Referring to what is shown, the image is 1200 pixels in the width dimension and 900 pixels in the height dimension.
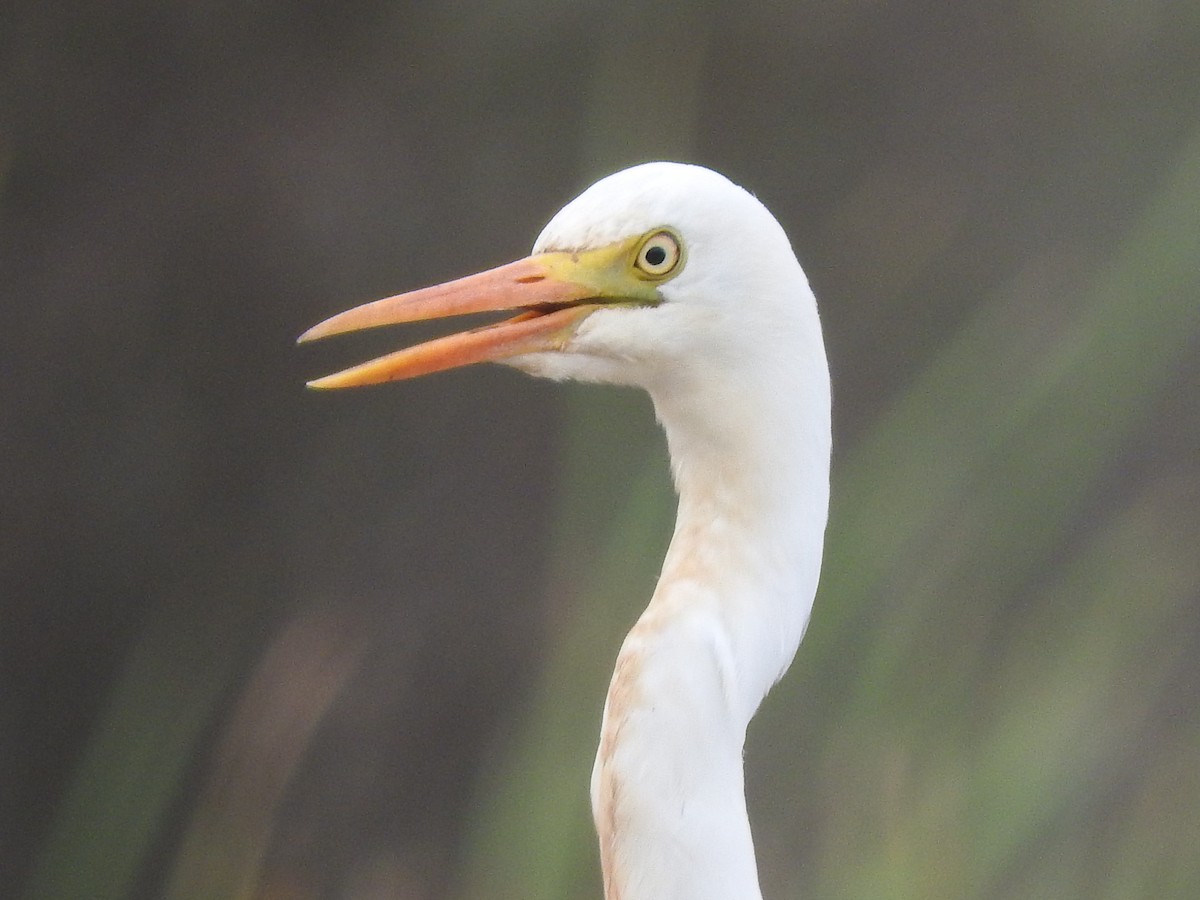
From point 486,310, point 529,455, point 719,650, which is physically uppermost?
point 529,455

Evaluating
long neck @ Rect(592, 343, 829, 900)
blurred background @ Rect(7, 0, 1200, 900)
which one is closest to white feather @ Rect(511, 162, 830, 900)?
long neck @ Rect(592, 343, 829, 900)

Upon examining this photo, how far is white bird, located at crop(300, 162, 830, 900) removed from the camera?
0.57 meters

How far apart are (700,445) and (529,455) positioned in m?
0.68

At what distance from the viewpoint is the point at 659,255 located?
58 centimetres

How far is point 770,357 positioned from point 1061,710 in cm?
79

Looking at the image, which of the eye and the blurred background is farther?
the blurred background

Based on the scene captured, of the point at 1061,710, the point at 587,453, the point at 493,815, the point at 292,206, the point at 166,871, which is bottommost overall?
the point at 166,871

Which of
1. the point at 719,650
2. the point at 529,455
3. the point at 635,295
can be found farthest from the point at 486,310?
the point at 529,455

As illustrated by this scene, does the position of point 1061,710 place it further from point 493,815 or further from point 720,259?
point 720,259

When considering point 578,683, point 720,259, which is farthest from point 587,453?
point 720,259

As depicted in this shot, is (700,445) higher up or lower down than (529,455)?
lower down

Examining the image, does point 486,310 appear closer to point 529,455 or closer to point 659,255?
point 659,255

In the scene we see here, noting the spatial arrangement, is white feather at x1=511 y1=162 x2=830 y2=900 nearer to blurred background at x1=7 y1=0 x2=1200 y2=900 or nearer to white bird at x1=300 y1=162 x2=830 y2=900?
white bird at x1=300 y1=162 x2=830 y2=900

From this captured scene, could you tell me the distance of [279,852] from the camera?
1.23 m
